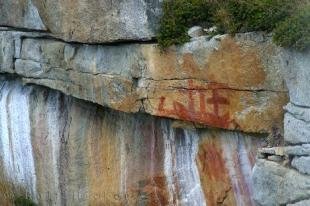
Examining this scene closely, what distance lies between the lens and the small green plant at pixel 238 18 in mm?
8734

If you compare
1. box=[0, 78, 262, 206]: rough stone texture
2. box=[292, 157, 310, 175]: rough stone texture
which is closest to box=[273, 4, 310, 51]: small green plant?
box=[292, 157, 310, 175]: rough stone texture

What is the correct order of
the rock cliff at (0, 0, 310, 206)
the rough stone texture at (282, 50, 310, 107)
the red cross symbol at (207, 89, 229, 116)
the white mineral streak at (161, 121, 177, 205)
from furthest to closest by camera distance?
1. the white mineral streak at (161, 121, 177, 205)
2. the red cross symbol at (207, 89, 229, 116)
3. the rock cliff at (0, 0, 310, 206)
4. the rough stone texture at (282, 50, 310, 107)

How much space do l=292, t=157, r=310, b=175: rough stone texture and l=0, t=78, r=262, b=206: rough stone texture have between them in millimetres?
1119

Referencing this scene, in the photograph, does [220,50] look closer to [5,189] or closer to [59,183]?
[59,183]

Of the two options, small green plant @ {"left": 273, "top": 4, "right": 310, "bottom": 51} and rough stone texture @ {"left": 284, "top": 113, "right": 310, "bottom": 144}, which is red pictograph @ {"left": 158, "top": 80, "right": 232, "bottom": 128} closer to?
rough stone texture @ {"left": 284, "top": 113, "right": 310, "bottom": 144}

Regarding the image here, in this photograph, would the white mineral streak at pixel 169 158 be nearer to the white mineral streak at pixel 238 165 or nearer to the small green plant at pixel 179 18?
the white mineral streak at pixel 238 165

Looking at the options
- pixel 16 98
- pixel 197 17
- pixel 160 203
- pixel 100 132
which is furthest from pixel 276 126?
pixel 16 98

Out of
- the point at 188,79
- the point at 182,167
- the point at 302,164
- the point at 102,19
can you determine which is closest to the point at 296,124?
the point at 302,164

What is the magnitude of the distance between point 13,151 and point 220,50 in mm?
5990

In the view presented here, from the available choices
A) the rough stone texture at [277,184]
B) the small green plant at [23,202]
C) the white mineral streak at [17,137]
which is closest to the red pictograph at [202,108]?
the rough stone texture at [277,184]

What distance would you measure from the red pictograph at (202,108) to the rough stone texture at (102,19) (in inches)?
46.7

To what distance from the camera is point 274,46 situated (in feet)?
30.4

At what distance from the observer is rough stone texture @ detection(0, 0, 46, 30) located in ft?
39.9

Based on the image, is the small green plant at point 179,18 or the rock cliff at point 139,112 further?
the small green plant at point 179,18
